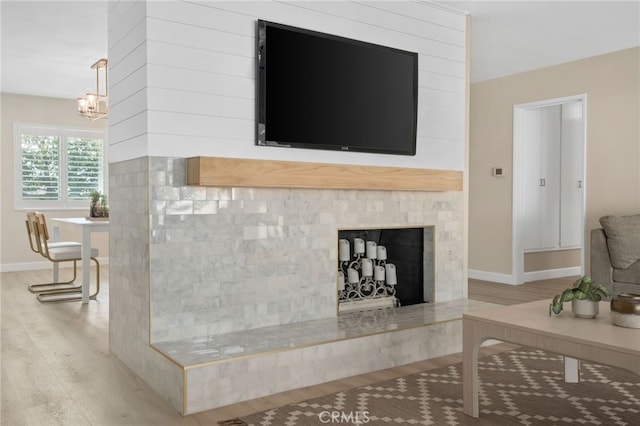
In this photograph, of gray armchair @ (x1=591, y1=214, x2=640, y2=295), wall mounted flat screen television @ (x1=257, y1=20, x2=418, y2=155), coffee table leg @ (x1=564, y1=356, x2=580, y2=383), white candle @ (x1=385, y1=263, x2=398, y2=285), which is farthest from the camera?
gray armchair @ (x1=591, y1=214, x2=640, y2=295)

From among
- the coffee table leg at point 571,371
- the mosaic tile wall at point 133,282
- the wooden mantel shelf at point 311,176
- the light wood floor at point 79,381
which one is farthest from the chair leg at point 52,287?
the coffee table leg at point 571,371

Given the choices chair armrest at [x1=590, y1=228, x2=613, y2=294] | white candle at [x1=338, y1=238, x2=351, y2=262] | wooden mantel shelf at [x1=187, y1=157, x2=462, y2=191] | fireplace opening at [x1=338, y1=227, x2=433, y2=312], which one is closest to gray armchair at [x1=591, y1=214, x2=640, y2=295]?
chair armrest at [x1=590, y1=228, x2=613, y2=294]

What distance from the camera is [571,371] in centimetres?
288

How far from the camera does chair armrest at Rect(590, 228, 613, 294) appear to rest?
4.55 m

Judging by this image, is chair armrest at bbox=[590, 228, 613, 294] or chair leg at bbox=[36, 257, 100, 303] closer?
chair armrest at bbox=[590, 228, 613, 294]

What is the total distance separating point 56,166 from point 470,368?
281 inches

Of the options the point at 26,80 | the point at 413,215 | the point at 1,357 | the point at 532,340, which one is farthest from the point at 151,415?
the point at 26,80

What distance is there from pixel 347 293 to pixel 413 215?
75 cm

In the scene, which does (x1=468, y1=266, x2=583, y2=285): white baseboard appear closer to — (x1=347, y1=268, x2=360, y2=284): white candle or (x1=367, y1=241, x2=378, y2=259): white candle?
(x1=367, y1=241, x2=378, y2=259): white candle

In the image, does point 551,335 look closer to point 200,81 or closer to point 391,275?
point 391,275

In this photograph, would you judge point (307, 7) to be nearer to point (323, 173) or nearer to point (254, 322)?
point (323, 173)

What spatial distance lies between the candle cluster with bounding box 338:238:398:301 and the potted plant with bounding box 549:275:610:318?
1615 millimetres

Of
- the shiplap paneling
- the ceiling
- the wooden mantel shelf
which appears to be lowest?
the wooden mantel shelf

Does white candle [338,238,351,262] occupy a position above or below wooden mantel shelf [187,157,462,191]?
below
